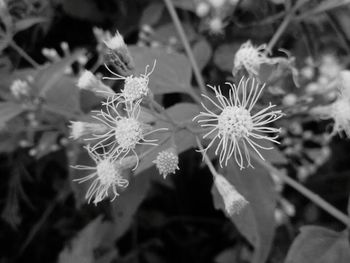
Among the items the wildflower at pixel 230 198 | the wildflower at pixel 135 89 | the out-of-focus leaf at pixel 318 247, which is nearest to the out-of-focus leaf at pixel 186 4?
the wildflower at pixel 135 89

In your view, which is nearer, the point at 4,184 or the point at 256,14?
the point at 256,14

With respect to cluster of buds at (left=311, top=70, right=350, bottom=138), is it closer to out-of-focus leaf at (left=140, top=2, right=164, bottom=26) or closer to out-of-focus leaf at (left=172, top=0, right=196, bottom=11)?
out-of-focus leaf at (left=172, top=0, right=196, bottom=11)

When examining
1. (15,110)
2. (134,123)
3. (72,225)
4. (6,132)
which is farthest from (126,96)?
(72,225)

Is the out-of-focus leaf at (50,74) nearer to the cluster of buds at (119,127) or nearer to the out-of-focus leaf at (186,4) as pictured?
the cluster of buds at (119,127)

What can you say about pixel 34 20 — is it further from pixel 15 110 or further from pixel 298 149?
pixel 298 149

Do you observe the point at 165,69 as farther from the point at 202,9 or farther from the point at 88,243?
the point at 88,243
